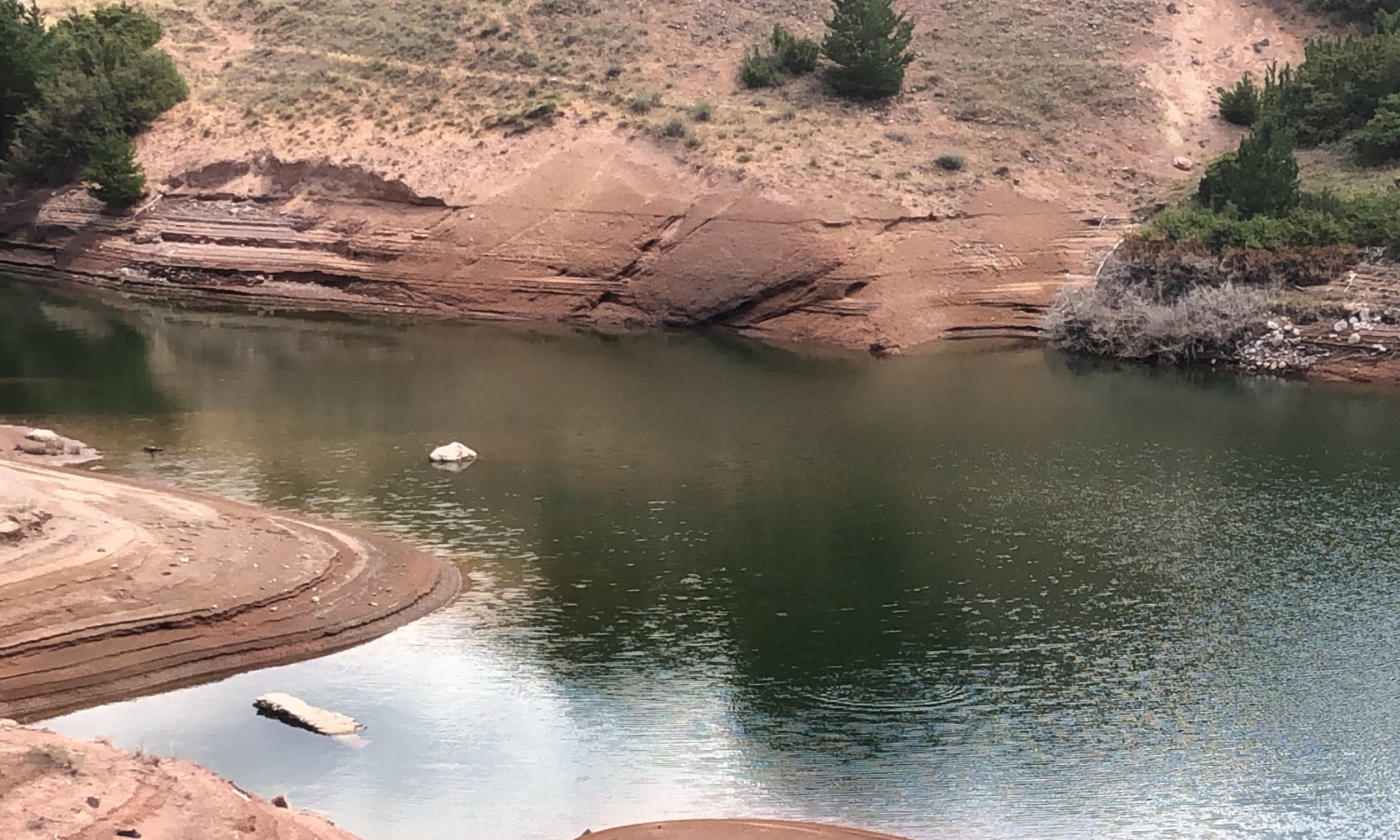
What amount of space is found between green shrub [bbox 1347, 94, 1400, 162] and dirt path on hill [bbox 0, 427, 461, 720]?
34.2m

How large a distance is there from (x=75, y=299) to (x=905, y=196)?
85.6ft

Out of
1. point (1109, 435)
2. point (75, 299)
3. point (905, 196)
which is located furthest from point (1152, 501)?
point (75, 299)

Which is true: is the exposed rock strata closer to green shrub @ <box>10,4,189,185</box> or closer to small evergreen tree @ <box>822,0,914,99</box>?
green shrub @ <box>10,4,189,185</box>

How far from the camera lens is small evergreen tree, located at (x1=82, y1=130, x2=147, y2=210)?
47594 mm

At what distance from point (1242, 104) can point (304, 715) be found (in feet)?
141

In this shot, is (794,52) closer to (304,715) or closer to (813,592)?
(813,592)

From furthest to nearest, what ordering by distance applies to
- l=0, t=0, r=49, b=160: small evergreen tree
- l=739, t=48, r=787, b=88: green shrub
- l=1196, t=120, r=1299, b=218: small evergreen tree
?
l=0, t=0, r=49, b=160: small evergreen tree
l=739, t=48, r=787, b=88: green shrub
l=1196, t=120, r=1299, b=218: small evergreen tree

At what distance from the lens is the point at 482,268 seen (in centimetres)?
4456

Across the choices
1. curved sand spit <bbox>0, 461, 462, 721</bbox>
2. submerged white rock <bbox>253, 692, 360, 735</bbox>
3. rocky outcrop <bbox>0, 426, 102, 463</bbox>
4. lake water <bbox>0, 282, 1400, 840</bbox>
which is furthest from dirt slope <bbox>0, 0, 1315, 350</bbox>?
submerged white rock <bbox>253, 692, 360, 735</bbox>

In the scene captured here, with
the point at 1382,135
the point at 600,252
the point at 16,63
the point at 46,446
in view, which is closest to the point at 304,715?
the point at 46,446

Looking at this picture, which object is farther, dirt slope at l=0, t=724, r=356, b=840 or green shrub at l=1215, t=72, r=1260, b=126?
green shrub at l=1215, t=72, r=1260, b=126

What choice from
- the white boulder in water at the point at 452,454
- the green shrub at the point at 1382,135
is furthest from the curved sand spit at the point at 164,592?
the green shrub at the point at 1382,135

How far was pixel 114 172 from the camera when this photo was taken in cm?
4769

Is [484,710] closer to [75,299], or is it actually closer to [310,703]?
[310,703]
